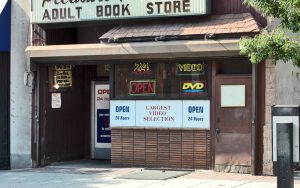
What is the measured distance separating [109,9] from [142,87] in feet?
6.34

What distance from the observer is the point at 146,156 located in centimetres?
1348

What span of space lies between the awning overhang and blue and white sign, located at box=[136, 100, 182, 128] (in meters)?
1.06

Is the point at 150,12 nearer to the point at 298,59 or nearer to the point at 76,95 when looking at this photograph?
the point at 76,95

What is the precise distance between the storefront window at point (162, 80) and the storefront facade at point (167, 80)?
22mm

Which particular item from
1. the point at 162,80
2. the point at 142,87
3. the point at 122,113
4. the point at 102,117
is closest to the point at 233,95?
the point at 162,80

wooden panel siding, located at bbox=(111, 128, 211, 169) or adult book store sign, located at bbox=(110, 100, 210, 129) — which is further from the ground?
adult book store sign, located at bbox=(110, 100, 210, 129)

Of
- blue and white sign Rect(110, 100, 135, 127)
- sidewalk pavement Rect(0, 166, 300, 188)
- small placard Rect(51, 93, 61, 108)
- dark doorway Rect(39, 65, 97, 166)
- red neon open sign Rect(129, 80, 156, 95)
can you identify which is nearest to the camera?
sidewalk pavement Rect(0, 166, 300, 188)

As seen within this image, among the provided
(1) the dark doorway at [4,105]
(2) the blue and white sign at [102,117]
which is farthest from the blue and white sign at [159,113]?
(1) the dark doorway at [4,105]

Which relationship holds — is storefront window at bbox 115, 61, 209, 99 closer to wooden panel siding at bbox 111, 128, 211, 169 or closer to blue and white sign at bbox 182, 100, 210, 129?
blue and white sign at bbox 182, 100, 210, 129

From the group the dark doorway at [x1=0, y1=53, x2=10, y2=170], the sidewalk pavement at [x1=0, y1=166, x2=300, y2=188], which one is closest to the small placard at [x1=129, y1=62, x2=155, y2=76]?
the sidewalk pavement at [x1=0, y1=166, x2=300, y2=188]

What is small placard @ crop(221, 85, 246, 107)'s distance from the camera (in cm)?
1254

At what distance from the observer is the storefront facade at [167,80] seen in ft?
41.0

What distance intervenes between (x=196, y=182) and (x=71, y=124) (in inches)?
202

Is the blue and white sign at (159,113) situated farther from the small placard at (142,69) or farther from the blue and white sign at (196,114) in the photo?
the small placard at (142,69)
